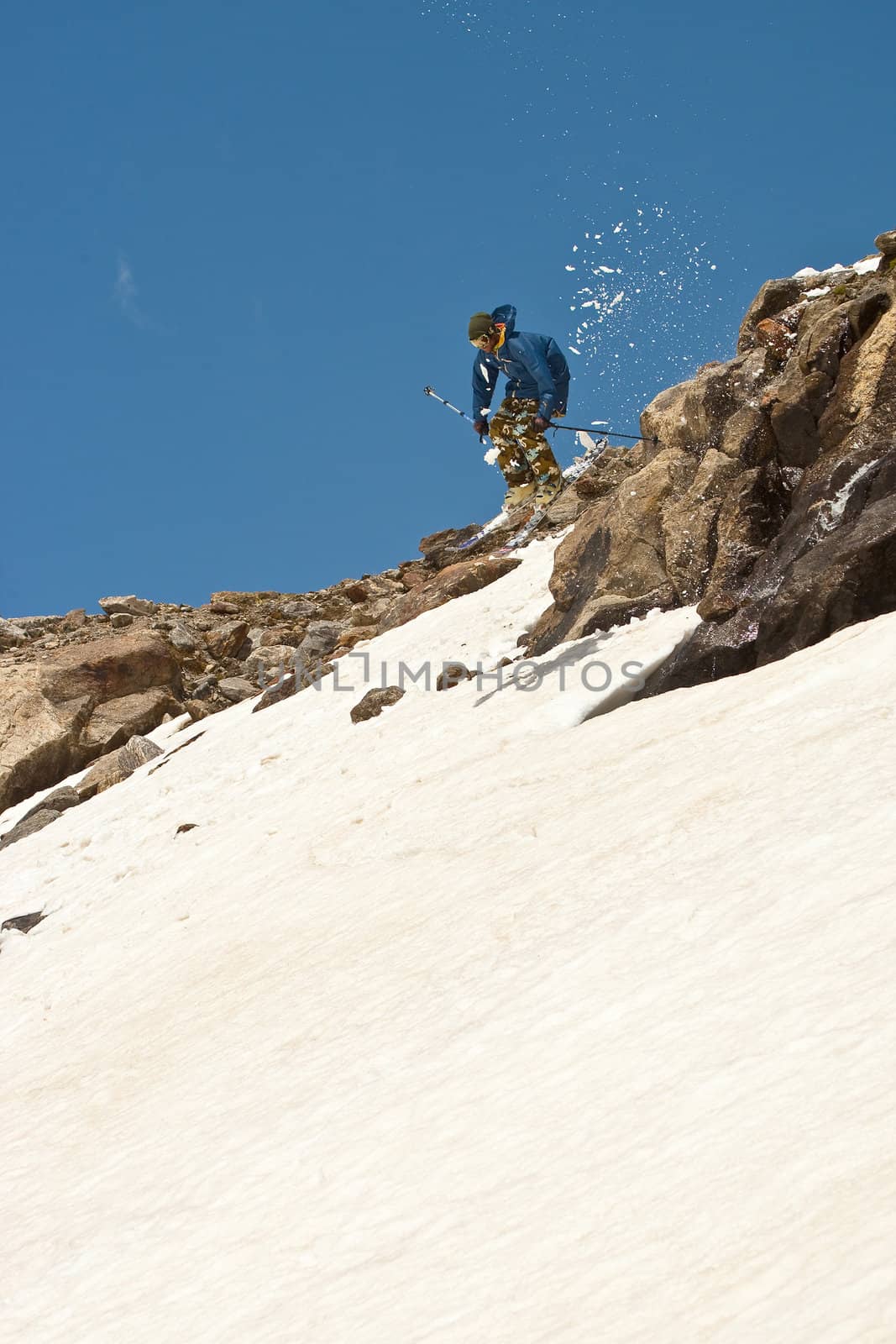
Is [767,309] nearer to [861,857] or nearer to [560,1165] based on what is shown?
[861,857]

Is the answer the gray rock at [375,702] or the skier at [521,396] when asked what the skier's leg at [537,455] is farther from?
the gray rock at [375,702]

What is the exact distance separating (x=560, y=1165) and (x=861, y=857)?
196 cm

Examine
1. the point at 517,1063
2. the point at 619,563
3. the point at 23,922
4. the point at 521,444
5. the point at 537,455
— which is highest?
the point at 521,444

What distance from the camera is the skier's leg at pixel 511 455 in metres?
16.2

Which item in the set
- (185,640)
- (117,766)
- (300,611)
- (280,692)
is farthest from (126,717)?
(300,611)

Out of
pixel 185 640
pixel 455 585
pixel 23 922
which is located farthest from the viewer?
pixel 185 640

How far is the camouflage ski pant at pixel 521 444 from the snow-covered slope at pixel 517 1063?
24.6 feet

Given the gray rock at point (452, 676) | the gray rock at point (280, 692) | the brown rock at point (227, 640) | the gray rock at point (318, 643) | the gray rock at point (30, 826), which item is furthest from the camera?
the brown rock at point (227, 640)

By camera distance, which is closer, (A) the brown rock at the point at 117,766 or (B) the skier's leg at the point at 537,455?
(B) the skier's leg at the point at 537,455

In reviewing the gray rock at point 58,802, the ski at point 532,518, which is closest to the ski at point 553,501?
the ski at point 532,518

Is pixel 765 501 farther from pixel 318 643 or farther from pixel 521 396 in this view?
pixel 318 643

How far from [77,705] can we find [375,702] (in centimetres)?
859

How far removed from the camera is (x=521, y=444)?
16.4 m

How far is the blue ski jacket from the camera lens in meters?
15.9
